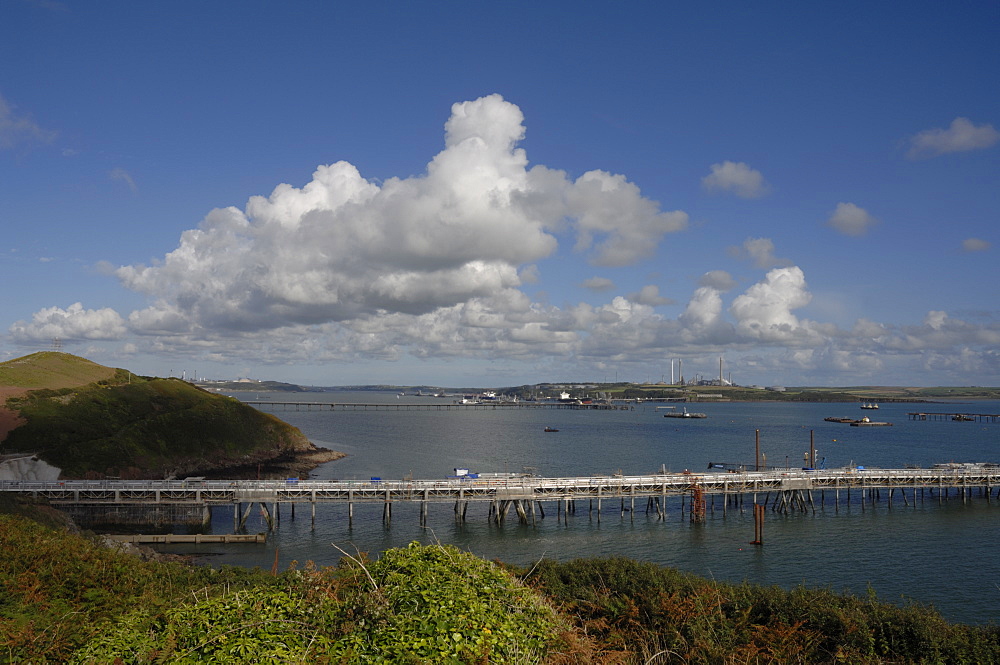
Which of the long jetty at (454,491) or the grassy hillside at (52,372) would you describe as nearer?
the long jetty at (454,491)

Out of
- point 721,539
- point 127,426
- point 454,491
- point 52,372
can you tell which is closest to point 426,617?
point 721,539

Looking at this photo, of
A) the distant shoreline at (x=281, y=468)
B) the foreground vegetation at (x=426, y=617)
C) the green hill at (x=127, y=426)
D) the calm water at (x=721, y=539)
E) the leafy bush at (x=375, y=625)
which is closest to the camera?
the leafy bush at (x=375, y=625)

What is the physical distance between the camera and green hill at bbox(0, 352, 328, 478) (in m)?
72.8

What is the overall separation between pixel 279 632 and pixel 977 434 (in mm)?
192869

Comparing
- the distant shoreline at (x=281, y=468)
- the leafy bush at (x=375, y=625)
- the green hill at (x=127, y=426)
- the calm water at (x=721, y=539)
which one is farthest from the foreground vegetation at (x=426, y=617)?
the distant shoreline at (x=281, y=468)

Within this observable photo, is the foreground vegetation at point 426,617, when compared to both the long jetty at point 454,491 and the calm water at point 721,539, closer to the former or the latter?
the calm water at point 721,539

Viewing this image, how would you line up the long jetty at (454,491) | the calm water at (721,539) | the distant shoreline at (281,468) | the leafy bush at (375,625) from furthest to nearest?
the distant shoreline at (281,468), the long jetty at (454,491), the calm water at (721,539), the leafy bush at (375,625)

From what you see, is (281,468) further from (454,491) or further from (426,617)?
(426,617)

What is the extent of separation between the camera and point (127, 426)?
84375mm

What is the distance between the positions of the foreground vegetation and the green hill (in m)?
55.4

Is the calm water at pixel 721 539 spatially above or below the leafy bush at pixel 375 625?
below

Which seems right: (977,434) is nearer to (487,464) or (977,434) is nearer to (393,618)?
(487,464)

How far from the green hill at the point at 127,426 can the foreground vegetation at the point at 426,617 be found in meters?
55.4

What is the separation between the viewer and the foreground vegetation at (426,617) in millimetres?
9727
